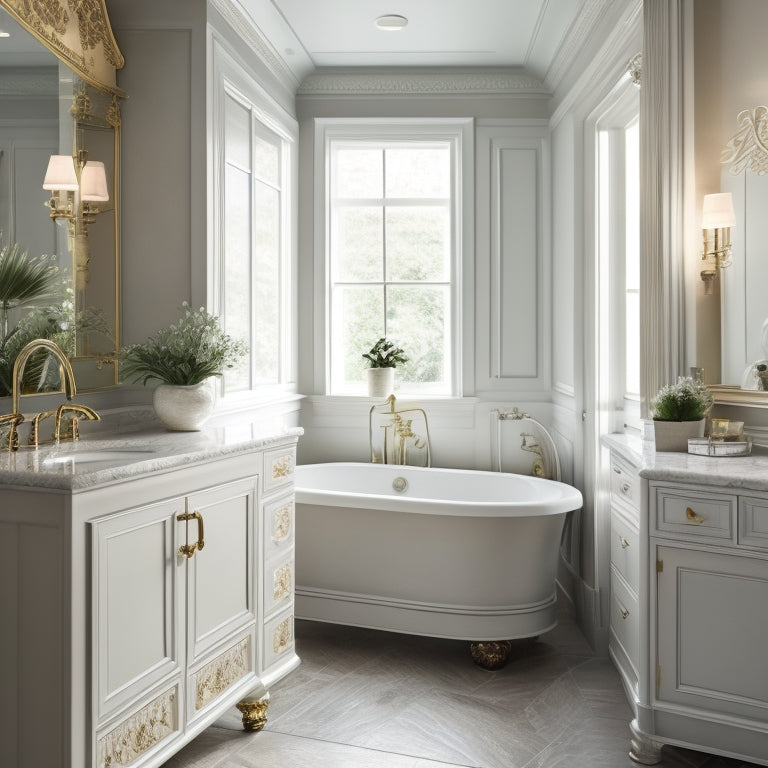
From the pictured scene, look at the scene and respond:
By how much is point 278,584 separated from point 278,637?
19cm

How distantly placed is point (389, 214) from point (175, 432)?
2303mm

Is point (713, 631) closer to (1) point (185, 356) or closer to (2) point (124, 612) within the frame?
(2) point (124, 612)

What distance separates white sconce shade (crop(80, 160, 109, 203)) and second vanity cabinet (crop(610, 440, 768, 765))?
2.15 meters

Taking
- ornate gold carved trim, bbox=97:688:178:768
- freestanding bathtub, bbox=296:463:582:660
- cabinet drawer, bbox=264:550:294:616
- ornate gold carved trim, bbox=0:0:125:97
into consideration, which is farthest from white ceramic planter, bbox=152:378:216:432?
ornate gold carved trim, bbox=0:0:125:97

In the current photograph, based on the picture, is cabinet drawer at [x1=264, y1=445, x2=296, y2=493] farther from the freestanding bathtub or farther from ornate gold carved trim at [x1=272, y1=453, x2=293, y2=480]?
the freestanding bathtub

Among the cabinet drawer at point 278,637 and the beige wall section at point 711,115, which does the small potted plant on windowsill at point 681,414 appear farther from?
the cabinet drawer at point 278,637

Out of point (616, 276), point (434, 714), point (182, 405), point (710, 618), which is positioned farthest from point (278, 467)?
point (616, 276)

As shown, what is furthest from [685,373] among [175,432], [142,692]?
[142,692]

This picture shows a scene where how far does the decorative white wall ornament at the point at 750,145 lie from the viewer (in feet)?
7.57

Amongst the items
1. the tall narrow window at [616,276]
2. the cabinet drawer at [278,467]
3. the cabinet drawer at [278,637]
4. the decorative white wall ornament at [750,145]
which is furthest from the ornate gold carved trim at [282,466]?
the decorative white wall ornament at [750,145]

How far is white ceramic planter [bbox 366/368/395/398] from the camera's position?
4051 mm

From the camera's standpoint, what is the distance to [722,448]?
227 cm

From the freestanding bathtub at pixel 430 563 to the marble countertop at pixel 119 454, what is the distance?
0.69m

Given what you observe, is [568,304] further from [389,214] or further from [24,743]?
[24,743]
